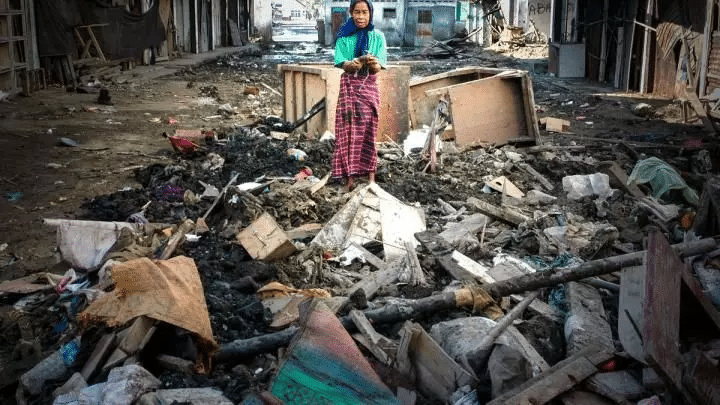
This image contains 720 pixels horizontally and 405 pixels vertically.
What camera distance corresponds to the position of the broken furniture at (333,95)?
891cm

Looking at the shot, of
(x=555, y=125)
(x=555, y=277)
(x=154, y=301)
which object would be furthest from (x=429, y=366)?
(x=555, y=125)

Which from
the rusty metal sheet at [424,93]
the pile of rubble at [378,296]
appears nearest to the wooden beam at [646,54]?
the rusty metal sheet at [424,93]

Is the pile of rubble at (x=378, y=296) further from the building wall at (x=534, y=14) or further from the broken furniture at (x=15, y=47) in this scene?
the building wall at (x=534, y=14)

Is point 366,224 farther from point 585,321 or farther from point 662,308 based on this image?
point 662,308

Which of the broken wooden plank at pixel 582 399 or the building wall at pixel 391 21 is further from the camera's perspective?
the building wall at pixel 391 21

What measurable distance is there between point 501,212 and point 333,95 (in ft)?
11.8

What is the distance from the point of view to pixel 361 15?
6.60 metres

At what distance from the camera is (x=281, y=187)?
6.74m

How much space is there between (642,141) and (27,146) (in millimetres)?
8459

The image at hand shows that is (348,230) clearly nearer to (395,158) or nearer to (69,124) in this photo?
(395,158)

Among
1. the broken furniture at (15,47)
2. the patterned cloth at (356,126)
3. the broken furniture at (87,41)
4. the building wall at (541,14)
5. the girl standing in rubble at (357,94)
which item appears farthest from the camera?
the building wall at (541,14)

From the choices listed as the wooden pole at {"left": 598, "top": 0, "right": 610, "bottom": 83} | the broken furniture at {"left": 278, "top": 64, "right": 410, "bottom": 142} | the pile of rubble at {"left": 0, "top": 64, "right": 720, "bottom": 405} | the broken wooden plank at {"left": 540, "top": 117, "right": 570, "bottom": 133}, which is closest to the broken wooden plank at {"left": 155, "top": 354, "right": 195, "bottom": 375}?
the pile of rubble at {"left": 0, "top": 64, "right": 720, "bottom": 405}

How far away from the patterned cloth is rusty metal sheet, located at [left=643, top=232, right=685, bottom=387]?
402cm

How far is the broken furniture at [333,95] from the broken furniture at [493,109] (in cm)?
41
